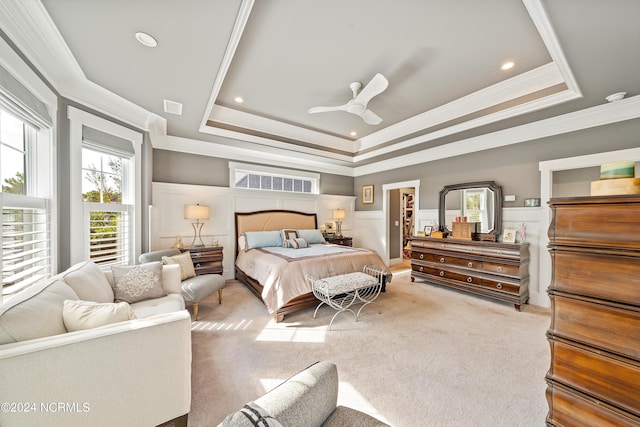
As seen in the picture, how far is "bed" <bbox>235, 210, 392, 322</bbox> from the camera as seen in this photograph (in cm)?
302

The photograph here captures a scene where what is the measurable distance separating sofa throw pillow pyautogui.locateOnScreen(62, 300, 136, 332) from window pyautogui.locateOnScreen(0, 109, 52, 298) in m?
0.61

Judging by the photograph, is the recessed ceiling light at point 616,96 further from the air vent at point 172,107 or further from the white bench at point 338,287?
the air vent at point 172,107

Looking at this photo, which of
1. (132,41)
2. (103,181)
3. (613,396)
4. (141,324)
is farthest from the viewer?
(103,181)

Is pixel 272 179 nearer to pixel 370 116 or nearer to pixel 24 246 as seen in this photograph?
pixel 370 116

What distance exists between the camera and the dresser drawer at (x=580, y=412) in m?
1.16

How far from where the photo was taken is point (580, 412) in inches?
50.3

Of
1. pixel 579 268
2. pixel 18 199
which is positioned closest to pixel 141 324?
pixel 18 199

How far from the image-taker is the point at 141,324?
52.7 inches

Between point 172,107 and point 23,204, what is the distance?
1837mm

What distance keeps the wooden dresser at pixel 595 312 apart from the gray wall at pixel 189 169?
493cm

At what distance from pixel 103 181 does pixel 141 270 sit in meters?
1.36

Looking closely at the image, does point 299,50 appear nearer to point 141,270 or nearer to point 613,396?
point 141,270

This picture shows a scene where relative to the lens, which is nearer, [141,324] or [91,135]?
[141,324]

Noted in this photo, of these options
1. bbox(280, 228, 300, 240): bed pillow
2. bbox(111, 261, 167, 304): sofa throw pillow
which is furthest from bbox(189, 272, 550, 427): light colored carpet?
bbox(280, 228, 300, 240): bed pillow
